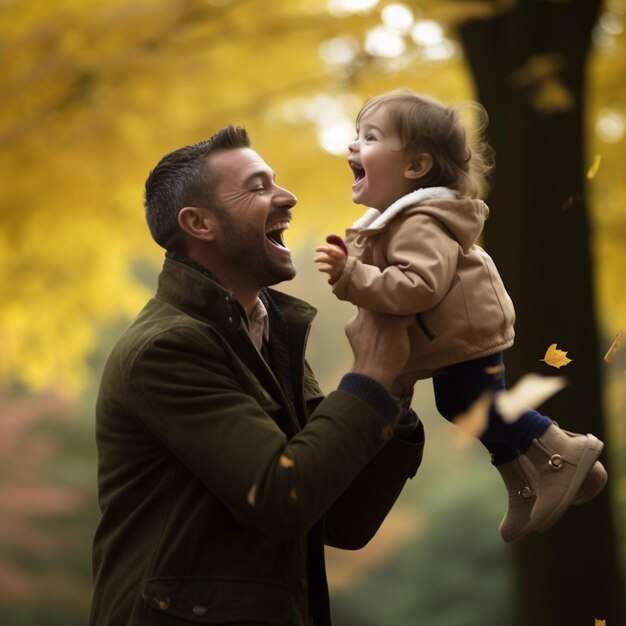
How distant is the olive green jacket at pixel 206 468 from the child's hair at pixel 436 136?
0.57 m

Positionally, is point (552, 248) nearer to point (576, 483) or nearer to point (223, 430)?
point (576, 483)

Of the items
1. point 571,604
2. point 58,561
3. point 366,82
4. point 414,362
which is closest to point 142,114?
point 366,82

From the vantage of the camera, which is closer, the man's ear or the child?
the child

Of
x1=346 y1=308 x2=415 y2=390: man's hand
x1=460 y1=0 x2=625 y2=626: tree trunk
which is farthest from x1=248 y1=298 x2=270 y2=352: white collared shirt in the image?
x1=460 y1=0 x2=625 y2=626: tree trunk

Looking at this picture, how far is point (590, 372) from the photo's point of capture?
17.6 ft

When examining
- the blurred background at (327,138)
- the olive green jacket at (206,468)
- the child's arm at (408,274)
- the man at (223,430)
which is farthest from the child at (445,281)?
the blurred background at (327,138)

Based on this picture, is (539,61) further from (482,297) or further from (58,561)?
(58,561)

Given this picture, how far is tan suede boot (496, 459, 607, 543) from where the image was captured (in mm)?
2674

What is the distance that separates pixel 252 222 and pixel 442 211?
477 mm

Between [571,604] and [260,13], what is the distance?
12.3 ft

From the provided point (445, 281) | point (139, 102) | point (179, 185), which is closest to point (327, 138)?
point (139, 102)

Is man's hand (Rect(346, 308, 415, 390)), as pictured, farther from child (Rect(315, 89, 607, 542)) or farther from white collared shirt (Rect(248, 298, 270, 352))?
white collared shirt (Rect(248, 298, 270, 352))

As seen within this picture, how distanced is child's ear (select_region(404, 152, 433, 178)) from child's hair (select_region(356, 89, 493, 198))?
1 cm

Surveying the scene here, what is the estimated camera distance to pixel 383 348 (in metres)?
2.51
